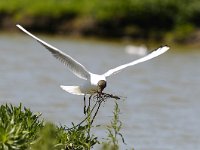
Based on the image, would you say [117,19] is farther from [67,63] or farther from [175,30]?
[67,63]

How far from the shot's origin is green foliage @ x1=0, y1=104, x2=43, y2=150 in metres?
7.22

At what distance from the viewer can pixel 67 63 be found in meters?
8.23

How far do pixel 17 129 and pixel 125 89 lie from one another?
12.8 meters

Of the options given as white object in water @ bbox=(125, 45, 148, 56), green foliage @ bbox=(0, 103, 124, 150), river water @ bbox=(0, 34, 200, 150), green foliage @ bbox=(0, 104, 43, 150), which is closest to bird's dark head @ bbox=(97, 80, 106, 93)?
green foliage @ bbox=(0, 103, 124, 150)

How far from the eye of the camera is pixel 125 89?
2000 cm

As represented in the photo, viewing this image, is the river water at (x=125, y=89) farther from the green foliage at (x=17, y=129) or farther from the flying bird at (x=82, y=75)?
the green foliage at (x=17, y=129)

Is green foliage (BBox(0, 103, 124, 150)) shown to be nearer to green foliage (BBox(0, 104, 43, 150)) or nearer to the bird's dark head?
green foliage (BBox(0, 104, 43, 150))

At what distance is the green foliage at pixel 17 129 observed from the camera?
722 cm

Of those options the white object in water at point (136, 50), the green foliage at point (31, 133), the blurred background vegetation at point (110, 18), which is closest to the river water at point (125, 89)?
the white object in water at point (136, 50)

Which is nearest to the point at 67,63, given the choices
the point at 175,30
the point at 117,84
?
the point at 117,84

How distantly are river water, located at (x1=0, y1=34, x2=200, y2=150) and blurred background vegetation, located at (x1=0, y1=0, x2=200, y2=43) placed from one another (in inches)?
116

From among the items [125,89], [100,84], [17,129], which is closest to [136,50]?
[125,89]

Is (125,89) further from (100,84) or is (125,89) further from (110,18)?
(110,18)

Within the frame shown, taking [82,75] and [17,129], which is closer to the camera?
[17,129]
